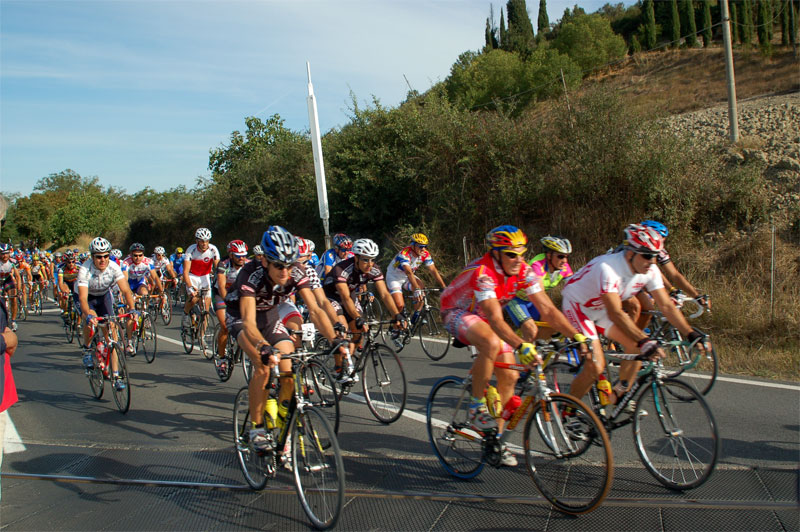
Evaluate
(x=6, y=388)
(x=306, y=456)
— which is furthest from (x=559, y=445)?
(x=6, y=388)

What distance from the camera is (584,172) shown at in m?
14.8

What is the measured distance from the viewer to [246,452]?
4.71 meters

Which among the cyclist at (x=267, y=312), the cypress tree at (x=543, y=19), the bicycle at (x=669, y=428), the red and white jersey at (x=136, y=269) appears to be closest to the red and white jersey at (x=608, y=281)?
the bicycle at (x=669, y=428)

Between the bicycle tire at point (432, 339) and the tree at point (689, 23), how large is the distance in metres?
36.4

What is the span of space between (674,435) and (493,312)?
5.23ft

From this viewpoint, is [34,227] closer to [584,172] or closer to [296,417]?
[584,172]

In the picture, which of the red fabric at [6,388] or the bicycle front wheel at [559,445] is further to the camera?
the bicycle front wheel at [559,445]

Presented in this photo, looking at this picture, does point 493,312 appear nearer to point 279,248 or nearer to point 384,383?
point 279,248

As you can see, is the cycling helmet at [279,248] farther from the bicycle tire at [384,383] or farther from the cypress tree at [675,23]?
the cypress tree at [675,23]

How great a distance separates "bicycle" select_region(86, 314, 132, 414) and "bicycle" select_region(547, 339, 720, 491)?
570 cm

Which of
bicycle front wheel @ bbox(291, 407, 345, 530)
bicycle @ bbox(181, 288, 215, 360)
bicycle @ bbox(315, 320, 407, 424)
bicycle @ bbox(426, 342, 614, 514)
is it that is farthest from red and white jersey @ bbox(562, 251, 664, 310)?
bicycle @ bbox(181, 288, 215, 360)

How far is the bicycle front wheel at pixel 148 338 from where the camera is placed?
10461mm

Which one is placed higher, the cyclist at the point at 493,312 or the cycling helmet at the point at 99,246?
the cycling helmet at the point at 99,246

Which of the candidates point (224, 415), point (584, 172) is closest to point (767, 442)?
point (224, 415)
